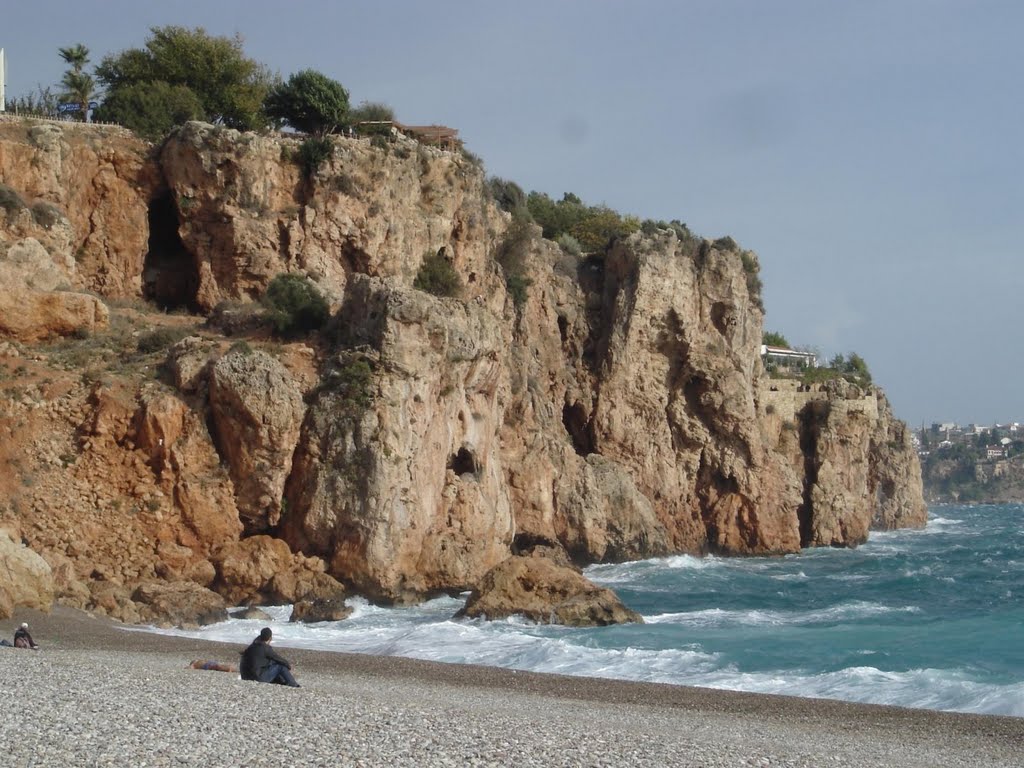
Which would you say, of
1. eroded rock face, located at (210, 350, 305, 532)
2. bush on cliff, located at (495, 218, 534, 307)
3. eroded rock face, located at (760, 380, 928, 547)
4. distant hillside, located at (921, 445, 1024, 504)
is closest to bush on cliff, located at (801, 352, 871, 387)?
eroded rock face, located at (760, 380, 928, 547)

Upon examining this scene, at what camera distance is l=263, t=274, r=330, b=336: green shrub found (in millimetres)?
32531

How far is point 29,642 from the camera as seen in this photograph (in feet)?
62.3

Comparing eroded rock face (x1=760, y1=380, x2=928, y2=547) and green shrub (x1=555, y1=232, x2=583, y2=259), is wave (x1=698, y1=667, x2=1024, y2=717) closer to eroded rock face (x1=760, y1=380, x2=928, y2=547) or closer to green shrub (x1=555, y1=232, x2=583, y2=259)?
green shrub (x1=555, y1=232, x2=583, y2=259)

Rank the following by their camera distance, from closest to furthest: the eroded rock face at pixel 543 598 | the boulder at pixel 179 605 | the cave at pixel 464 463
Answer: the boulder at pixel 179 605, the eroded rock face at pixel 543 598, the cave at pixel 464 463

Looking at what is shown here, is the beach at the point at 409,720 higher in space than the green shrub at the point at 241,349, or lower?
lower

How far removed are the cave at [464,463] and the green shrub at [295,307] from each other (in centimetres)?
490

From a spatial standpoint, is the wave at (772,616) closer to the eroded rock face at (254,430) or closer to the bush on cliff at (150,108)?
the eroded rock face at (254,430)

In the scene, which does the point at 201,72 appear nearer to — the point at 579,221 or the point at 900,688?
the point at 579,221

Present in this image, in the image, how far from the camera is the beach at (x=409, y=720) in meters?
10.6

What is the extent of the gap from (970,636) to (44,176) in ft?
90.6

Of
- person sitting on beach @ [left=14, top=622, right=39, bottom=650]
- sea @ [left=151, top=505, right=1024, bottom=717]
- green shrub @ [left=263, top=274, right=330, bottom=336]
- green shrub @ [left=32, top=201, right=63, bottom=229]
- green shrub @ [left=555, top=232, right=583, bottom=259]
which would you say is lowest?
sea @ [left=151, top=505, right=1024, bottom=717]

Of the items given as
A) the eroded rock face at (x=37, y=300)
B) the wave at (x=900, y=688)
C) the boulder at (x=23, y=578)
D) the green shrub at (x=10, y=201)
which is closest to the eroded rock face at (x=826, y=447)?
the eroded rock face at (x=37, y=300)

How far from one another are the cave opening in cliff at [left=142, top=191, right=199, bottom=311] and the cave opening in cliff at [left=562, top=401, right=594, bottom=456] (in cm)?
1412

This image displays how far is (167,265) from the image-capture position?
4003 centimetres
